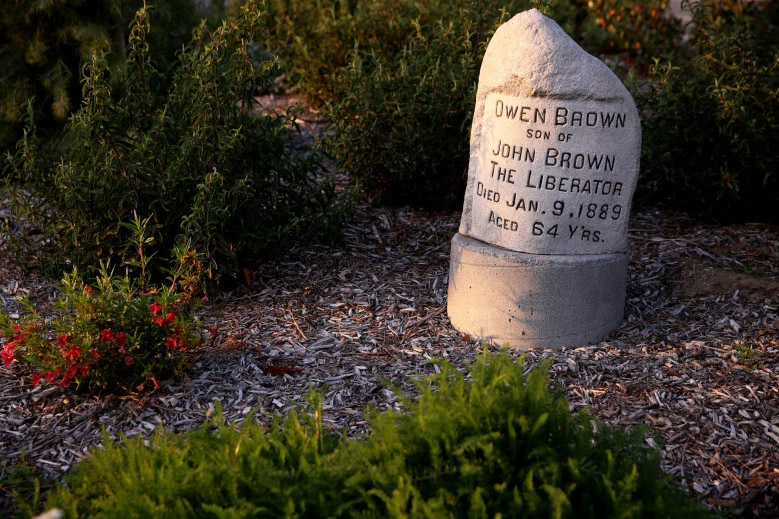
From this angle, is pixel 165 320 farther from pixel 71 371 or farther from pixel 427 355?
pixel 427 355

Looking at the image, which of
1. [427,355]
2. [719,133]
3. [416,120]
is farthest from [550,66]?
[719,133]

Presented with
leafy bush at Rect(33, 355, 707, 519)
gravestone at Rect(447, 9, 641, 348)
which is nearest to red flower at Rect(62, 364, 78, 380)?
leafy bush at Rect(33, 355, 707, 519)

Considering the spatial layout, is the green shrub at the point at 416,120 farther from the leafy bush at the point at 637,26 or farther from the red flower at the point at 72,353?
the leafy bush at the point at 637,26

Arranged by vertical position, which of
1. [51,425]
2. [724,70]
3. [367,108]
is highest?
[724,70]

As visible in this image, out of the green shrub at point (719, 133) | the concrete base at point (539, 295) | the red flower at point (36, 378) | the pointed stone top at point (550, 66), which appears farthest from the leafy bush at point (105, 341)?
the green shrub at point (719, 133)

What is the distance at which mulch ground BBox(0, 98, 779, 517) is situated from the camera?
3332 millimetres

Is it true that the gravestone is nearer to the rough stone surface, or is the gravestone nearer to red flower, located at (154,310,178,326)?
the rough stone surface

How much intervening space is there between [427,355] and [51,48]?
4024mm

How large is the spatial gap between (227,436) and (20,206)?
110 inches

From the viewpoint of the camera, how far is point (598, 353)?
4.00 metres

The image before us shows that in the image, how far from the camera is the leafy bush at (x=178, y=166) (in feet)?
14.1

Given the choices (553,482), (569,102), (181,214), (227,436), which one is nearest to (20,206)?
(181,214)

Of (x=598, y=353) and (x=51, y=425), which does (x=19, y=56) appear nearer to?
(x=51, y=425)

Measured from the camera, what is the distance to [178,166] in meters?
4.33
